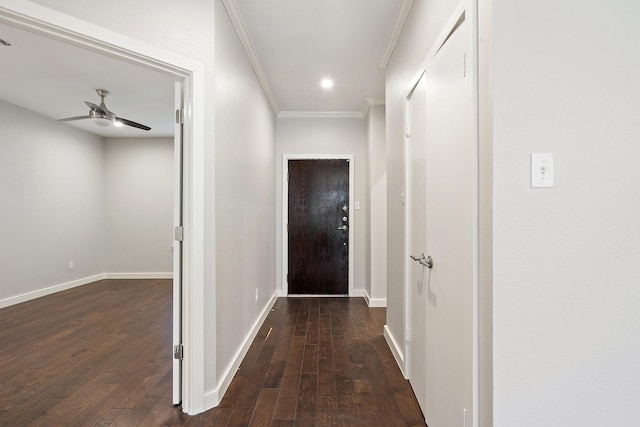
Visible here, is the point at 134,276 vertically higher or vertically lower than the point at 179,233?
lower

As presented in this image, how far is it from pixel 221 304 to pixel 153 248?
4274 millimetres

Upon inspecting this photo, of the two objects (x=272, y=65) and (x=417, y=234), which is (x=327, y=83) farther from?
(x=417, y=234)

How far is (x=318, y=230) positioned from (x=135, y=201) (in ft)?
11.8

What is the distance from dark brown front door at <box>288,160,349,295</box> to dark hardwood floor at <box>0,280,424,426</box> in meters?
0.68

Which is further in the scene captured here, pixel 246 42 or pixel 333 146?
pixel 333 146

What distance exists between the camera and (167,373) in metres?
2.20

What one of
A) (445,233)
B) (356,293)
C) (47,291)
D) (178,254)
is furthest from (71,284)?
(445,233)

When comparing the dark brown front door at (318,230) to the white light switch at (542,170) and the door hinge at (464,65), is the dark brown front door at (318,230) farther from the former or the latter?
the white light switch at (542,170)

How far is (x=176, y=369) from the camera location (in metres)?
1.79

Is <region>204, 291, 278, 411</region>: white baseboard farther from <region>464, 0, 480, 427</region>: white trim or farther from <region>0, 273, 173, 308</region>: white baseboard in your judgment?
<region>0, 273, 173, 308</region>: white baseboard

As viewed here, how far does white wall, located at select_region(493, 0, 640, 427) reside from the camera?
1.03 m

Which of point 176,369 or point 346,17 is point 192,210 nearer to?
point 176,369

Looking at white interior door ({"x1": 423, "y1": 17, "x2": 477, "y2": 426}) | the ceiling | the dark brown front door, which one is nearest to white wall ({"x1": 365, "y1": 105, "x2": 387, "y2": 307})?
the ceiling

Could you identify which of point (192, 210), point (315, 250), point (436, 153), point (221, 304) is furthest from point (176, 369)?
point (315, 250)
